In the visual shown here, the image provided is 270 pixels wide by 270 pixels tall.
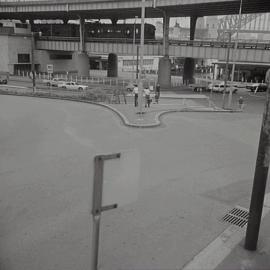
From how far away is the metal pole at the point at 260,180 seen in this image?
6523 mm

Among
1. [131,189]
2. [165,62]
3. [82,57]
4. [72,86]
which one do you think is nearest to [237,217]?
[131,189]

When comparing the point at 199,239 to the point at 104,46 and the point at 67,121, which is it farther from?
the point at 104,46

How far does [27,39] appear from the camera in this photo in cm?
7875

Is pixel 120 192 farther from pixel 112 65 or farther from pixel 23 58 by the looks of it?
pixel 23 58

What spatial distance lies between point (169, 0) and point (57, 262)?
52387mm

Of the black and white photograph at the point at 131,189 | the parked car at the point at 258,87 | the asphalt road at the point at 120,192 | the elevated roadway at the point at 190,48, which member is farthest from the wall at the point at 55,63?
the asphalt road at the point at 120,192

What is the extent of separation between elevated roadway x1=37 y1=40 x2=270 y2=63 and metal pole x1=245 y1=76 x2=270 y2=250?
119ft

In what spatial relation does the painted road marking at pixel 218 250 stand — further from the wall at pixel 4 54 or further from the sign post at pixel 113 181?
the wall at pixel 4 54

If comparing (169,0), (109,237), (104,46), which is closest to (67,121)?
(109,237)

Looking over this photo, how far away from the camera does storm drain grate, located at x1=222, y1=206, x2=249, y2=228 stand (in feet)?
27.0

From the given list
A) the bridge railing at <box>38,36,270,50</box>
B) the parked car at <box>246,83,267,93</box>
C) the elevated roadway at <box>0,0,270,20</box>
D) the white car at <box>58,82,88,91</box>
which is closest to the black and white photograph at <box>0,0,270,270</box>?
the white car at <box>58,82,88,91</box>

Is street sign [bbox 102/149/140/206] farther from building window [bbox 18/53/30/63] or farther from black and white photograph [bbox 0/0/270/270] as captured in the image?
building window [bbox 18/53/30/63]

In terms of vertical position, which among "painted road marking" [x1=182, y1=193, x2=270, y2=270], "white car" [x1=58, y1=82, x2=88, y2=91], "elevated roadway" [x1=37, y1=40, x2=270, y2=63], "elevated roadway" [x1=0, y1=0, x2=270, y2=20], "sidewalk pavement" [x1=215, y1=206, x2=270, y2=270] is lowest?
"white car" [x1=58, y1=82, x2=88, y2=91]

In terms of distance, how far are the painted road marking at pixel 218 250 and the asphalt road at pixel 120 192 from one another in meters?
0.17
